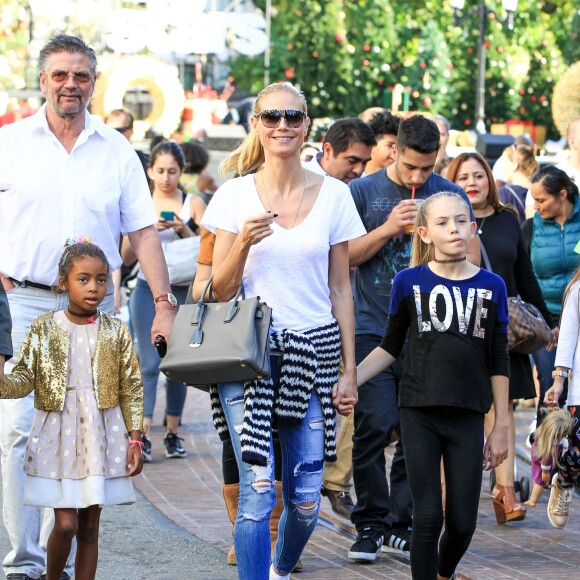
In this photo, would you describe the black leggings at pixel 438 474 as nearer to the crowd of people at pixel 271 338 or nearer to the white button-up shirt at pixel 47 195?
the crowd of people at pixel 271 338

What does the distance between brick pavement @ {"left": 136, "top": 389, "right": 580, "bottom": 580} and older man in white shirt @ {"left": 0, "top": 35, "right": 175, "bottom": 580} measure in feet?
4.61

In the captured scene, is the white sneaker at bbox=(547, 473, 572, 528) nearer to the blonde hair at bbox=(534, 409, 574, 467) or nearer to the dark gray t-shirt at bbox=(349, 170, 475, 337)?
the blonde hair at bbox=(534, 409, 574, 467)

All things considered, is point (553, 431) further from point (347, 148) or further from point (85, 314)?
point (85, 314)

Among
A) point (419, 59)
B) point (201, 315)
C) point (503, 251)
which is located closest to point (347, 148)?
point (503, 251)

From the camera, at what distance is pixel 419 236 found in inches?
232

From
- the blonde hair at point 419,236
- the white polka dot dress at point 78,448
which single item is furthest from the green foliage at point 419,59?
the white polka dot dress at point 78,448

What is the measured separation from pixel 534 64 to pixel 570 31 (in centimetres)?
823

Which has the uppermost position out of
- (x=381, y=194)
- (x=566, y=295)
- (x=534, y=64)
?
(x=534, y=64)

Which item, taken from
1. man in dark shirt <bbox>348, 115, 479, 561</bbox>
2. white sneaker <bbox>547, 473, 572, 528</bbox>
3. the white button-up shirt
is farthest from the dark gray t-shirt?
the white button-up shirt

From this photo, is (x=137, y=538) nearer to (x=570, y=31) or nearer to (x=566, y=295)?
(x=566, y=295)

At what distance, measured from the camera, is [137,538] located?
7.29m

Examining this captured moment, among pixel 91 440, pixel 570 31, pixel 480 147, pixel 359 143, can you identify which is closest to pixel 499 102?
pixel 570 31

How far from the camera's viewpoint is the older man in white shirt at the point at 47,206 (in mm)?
5902

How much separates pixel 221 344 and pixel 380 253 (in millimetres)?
1965
